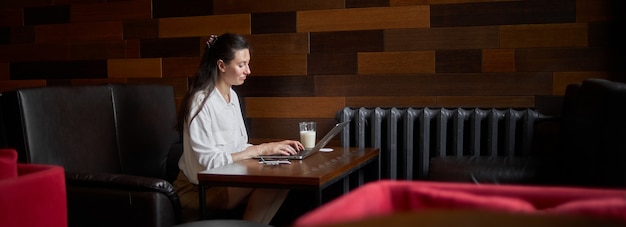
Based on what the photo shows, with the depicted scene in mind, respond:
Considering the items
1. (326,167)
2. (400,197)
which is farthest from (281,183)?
(400,197)

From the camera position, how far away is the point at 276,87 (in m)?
3.69

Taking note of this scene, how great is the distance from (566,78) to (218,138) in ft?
5.97

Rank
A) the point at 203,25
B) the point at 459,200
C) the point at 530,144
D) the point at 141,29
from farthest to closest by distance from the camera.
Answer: the point at 141,29
the point at 203,25
the point at 530,144
the point at 459,200

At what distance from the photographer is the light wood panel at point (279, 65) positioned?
3633 mm

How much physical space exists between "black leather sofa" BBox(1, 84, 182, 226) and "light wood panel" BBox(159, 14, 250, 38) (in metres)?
0.44

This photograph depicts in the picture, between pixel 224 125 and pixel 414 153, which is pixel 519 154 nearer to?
pixel 414 153

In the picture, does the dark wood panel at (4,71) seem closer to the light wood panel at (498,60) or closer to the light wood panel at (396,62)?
the light wood panel at (396,62)

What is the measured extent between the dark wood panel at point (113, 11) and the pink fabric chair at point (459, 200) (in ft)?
9.88

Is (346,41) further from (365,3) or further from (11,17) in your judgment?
(11,17)

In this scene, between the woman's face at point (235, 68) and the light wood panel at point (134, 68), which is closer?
the woman's face at point (235, 68)

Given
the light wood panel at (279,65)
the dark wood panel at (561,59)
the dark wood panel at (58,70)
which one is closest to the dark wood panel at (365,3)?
the light wood panel at (279,65)

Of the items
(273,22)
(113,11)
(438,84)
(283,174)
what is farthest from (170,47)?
(283,174)

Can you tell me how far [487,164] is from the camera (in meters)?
2.86

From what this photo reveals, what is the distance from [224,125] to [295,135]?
0.81 metres
